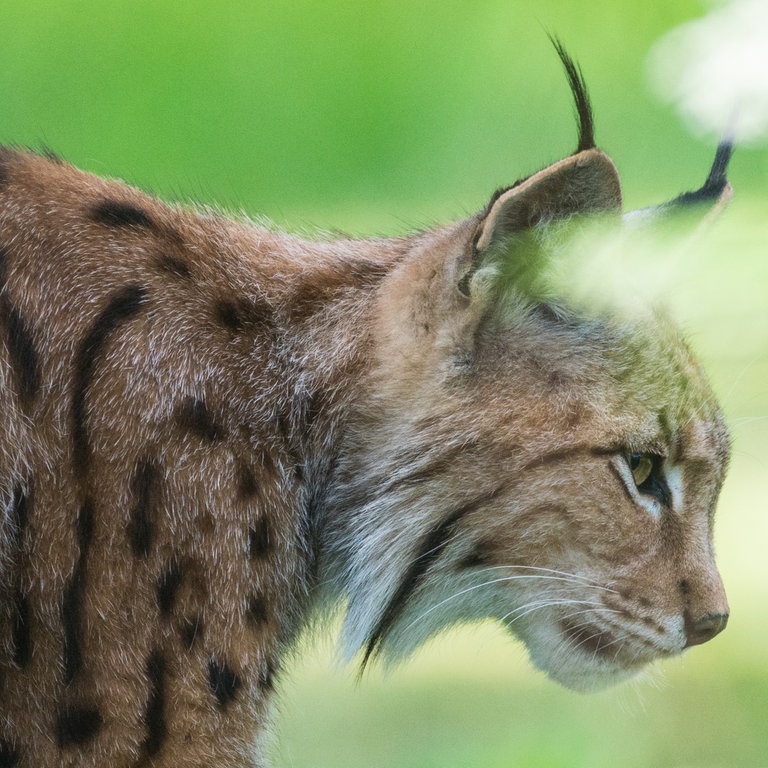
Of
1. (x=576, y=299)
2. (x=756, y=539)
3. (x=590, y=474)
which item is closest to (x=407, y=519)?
(x=590, y=474)

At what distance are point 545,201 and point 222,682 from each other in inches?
23.7

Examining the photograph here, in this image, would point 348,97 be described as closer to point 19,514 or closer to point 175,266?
point 175,266

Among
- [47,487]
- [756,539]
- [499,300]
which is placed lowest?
[47,487]

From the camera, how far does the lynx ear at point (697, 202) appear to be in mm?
1324

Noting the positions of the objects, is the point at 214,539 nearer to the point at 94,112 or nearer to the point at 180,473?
the point at 180,473

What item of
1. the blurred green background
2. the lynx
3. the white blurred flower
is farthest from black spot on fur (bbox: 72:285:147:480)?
the white blurred flower

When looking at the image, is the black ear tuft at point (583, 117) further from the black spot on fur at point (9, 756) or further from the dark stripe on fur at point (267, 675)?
the black spot on fur at point (9, 756)

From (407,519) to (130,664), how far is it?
36cm

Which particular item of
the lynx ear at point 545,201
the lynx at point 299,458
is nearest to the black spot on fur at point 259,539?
the lynx at point 299,458

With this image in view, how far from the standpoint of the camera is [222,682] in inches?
44.5

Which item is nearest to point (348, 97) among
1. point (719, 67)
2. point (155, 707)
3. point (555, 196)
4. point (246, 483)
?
point (719, 67)

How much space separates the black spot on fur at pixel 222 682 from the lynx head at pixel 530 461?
23 cm

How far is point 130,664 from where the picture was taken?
43.2 inches

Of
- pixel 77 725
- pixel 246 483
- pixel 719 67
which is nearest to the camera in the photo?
pixel 77 725
